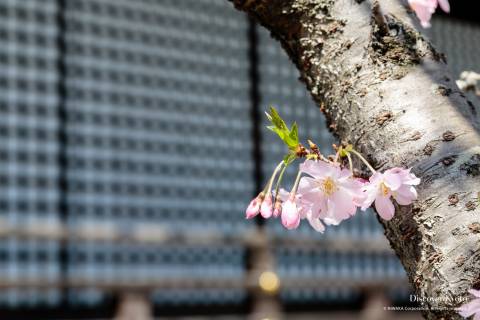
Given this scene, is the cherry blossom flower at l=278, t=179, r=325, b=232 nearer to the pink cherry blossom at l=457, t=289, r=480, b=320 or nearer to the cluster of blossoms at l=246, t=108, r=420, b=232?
the cluster of blossoms at l=246, t=108, r=420, b=232

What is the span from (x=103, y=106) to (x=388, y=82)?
5924 mm

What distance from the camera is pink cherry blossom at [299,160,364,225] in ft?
2.40

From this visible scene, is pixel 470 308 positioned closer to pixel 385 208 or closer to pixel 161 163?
pixel 385 208

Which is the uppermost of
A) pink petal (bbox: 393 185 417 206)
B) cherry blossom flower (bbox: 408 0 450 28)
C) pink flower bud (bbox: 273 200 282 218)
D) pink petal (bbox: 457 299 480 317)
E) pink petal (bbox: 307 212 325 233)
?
cherry blossom flower (bbox: 408 0 450 28)

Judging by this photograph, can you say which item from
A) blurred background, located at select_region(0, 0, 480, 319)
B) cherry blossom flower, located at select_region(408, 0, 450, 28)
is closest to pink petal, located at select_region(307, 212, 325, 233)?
cherry blossom flower, located at select_region(408, 0, 450, 28)

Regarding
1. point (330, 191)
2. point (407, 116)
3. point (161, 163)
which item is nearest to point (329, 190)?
point (330, 191)

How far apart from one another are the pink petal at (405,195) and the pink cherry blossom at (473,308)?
96 mm

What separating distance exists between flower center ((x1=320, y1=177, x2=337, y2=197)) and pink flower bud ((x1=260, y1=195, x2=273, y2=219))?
0.11 metres

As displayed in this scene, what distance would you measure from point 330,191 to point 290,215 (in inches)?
3.2

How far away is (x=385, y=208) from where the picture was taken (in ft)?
2.30

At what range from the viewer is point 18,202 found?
589cm

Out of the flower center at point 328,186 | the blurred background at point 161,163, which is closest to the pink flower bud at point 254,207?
the flower center at point 328,186

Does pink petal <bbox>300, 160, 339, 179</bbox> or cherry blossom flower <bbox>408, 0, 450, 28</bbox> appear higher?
cherry blossom flower <bbox>408, 0, 450, 28</bbox>

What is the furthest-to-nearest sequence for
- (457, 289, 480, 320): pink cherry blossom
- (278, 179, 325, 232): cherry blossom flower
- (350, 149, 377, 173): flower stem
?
(278, 179, 325, 232): cherry blossom flower
(350, 149, 377, 173): flower stem
(457, 289, 480, 320): pink cherry blossom
